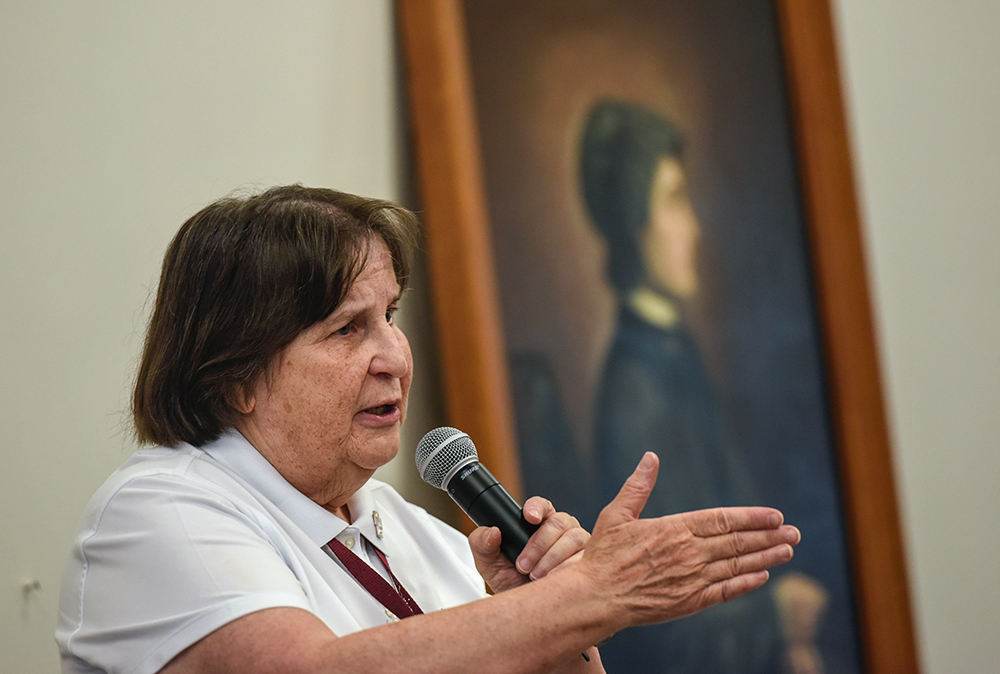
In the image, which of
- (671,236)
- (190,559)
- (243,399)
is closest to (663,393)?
(671,236)

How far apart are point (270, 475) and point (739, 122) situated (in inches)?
80.5

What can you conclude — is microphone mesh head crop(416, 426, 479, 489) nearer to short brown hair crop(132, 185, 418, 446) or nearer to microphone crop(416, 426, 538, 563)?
microphone crop(416, 426, 538, 563)

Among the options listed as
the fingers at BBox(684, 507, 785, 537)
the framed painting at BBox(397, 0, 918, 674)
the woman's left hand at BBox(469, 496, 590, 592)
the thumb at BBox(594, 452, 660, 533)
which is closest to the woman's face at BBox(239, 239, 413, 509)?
the woman's left hand at BBox(469, 496, 590, 592)

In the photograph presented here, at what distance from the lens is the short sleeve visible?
1.30 meters

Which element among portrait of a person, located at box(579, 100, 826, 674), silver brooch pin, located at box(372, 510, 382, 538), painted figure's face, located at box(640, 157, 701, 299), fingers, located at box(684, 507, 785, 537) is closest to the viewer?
fingers, located at box(684, 507, 785, 537)

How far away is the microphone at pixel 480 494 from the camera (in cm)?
157

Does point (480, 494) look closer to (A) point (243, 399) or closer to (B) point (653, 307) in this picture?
(A) point (243, 399)

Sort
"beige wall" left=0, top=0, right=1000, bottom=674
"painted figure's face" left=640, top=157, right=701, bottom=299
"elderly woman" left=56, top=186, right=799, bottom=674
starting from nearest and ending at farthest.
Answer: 1. "elderly woman" left=56, top=186, right=799, bottom=674
2. "beige wall" left=0, top=0, right=1000, bottom=674
3. "painted figure's face" left=640, top=157, right=701, bottom=299

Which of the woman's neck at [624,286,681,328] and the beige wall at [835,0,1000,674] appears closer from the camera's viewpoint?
the woman's neck at [624,286,681,328]

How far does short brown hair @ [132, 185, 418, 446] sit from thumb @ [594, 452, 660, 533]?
0.58 metres

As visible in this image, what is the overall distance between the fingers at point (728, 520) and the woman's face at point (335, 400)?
537mm

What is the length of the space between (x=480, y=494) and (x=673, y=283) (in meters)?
1.45

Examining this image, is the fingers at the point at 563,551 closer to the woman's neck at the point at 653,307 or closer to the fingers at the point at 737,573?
the fingers at the point at 737,573

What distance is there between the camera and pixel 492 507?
1573mm
